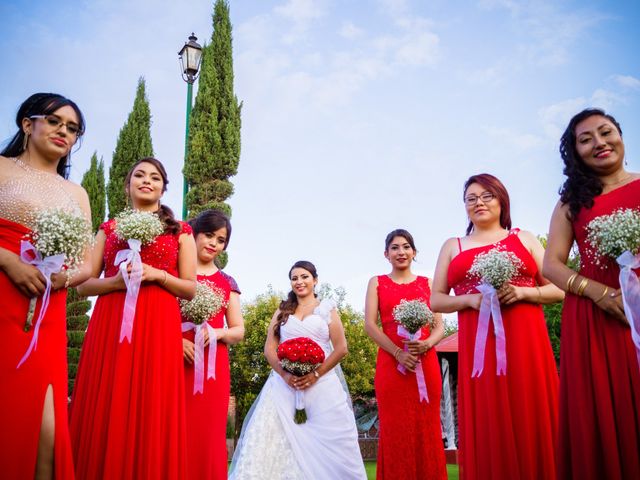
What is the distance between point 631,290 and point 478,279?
6.54ft

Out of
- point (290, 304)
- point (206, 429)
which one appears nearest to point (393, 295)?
point (290, 304)

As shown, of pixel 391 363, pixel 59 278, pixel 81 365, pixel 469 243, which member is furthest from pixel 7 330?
pixel 391 363

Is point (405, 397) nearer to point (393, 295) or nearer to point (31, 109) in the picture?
point (393, 295)

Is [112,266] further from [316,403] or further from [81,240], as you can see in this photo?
[316,403]

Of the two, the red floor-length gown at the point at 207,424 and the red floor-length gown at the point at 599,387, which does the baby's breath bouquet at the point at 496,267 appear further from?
the red floor-length gown at the point at 207,424

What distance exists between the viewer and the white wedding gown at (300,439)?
23.1ft

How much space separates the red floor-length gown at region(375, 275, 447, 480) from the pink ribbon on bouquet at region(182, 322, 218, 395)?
221cm

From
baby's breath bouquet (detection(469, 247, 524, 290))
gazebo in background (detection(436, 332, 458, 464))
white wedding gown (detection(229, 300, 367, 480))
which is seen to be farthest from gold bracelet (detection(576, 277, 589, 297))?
gazebo in background (detection(436, 332, 458, 464))

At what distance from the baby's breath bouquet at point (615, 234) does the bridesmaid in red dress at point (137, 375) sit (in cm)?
316

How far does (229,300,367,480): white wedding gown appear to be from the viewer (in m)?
7.05

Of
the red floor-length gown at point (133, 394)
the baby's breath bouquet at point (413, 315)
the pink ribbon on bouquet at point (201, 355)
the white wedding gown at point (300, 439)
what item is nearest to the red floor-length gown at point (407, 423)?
the baby's breath bouquet at point (413, 315)

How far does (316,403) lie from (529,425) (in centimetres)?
368

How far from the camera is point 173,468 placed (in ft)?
13.0

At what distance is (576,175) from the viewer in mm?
3707
